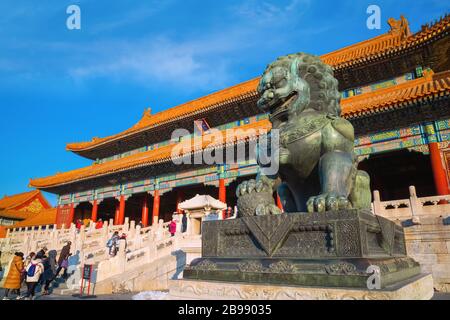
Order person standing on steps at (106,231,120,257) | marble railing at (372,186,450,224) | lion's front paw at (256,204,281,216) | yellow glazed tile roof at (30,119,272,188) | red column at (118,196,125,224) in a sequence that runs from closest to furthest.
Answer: lion's front paw at (256,204,281,216) < marble railing at (372,186,450,224) < person standing on steps at (106,231,120,257) < yellow glazed tile roof at (30,119,272,188) < red column at (118,196,125,224)

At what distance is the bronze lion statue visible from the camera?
7.58ft

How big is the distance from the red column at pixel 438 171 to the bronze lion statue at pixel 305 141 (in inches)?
339

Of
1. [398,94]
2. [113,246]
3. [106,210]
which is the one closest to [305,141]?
[113,246]

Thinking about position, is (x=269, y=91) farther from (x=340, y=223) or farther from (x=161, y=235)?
(x=161, y=235)

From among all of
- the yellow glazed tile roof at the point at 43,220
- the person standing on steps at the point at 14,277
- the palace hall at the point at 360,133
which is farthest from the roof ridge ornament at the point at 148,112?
the person standing on steps at the point at 14,277

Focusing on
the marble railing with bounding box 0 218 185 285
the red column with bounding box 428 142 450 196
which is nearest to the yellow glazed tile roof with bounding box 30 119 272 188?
the marble railing with bounding box 0 218 185 285

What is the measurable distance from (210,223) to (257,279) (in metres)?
0.59

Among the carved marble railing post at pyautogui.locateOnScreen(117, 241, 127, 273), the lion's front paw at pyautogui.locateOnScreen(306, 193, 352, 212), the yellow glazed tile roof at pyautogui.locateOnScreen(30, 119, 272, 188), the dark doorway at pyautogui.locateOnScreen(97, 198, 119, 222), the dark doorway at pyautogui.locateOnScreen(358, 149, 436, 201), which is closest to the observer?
the lion's front paw at pyautogui.locateOnScreen(306, 193, 352, 212)

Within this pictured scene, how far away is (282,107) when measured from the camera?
8.71 ft

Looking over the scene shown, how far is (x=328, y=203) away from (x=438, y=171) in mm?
9697

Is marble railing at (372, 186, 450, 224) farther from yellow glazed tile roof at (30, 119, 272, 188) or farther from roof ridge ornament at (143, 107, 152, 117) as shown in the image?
roof ridge ornament at (143, 107, 152, 117)

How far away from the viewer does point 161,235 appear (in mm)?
9414

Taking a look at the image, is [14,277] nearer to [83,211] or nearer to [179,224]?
[179,224]

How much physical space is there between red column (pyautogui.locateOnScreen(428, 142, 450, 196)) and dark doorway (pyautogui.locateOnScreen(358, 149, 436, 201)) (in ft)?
9.00
